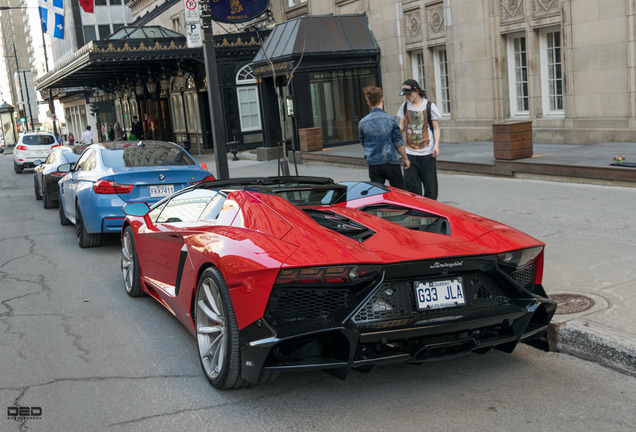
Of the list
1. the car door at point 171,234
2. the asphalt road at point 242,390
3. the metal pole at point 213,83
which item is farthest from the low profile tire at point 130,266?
the metal pole at point 213,83

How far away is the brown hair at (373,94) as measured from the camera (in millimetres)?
8823

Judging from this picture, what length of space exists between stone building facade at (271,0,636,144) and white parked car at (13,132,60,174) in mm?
15997

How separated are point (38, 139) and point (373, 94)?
1088 inches

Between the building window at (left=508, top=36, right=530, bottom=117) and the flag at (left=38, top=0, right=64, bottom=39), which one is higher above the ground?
the flag at (left=38, top=0, right=64, bottom=39)

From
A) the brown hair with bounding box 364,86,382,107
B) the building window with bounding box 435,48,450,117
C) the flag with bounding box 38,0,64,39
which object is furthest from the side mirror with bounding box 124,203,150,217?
the flag with bounding box 38,0,64,39

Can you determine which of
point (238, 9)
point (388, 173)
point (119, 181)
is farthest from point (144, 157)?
point (238, 9)

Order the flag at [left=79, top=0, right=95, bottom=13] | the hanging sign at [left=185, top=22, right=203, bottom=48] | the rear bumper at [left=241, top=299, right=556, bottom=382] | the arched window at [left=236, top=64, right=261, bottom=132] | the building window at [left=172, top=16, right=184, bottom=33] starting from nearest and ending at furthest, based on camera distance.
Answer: the rear bumper at [left=241, top=299, right=556, bottom=382], the hanging sign at [left=185, top=22, right=203, bottom=48], the arched window at [left=236, top=64, right=261, bottom=132], the flag at [left=79, top=0, right=95, bottom=13], the building window at [left=172, top=16, right=184, bottom=33]

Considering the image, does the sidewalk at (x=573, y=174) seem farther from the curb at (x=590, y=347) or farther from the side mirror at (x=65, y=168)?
the side mirror at (x=65, y=168)

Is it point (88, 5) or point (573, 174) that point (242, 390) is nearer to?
point (573, 174)

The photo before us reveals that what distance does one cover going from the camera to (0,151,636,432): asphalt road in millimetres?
3990

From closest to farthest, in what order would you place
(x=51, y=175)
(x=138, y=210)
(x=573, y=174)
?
1. (x=138, y=210)
2. (x=573, y=174)
3. (x=51, y=175)

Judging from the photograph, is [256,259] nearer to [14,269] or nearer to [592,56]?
[14,269]

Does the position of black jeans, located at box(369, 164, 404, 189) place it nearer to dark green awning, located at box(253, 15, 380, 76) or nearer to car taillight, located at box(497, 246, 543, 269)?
car taillight, located at box(497, 246, 543, 269)

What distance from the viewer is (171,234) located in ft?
18.5
